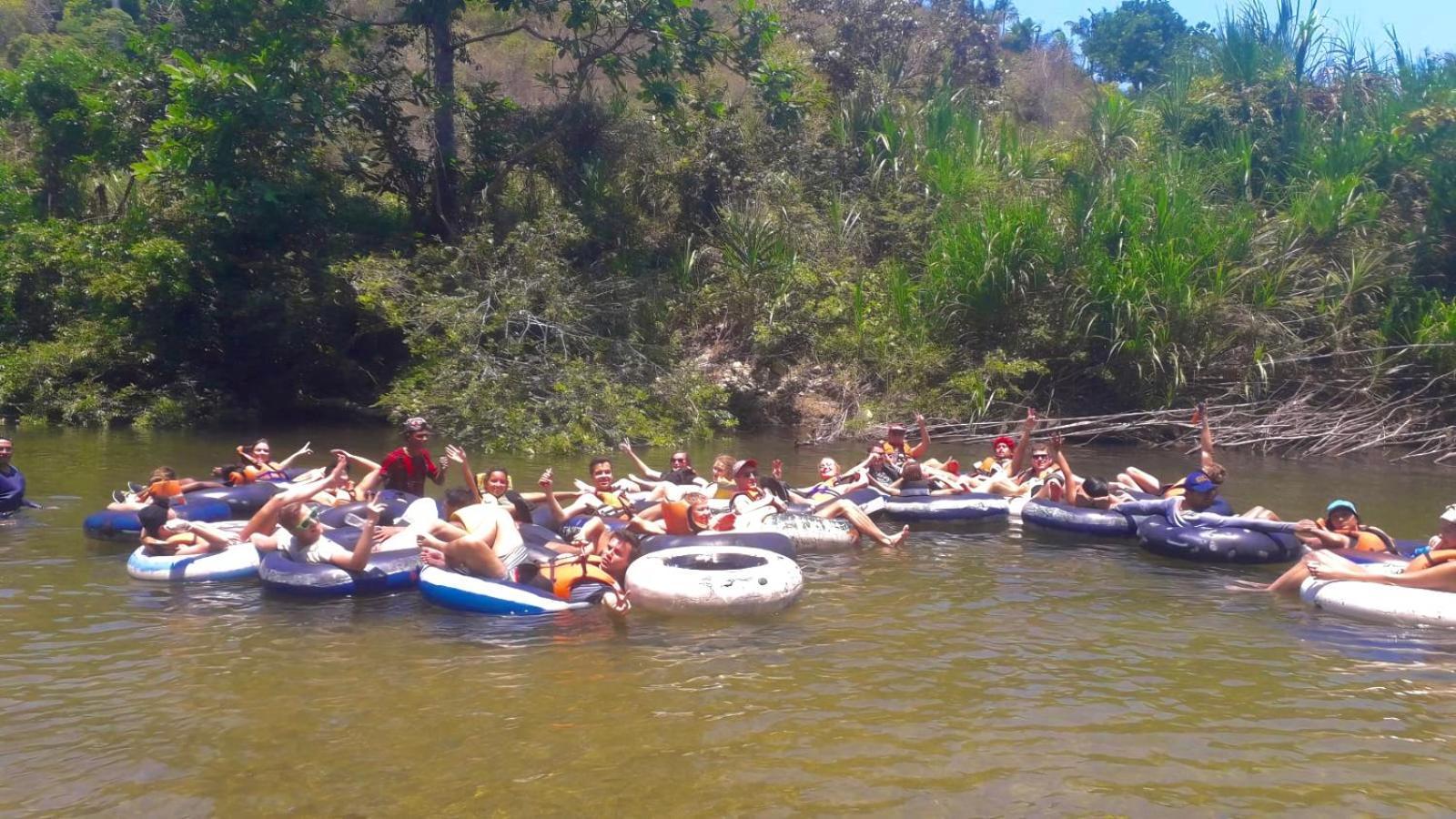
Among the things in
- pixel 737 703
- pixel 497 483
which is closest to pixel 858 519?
pixel 497 483

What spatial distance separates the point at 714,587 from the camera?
6996 mm

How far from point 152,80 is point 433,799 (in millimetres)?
16451

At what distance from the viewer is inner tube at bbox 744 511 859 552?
9281 mm

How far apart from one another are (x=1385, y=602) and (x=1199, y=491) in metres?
2.28

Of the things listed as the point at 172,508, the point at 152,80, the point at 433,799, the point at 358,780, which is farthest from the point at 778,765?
the point at 152,80

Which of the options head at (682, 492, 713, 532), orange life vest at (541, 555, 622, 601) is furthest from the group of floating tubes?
head at (682, 492, 713, 532)

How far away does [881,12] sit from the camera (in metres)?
24.8

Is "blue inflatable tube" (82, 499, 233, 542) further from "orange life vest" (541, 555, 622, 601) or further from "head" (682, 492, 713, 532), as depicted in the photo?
"head" (682, 492, 713, 532)

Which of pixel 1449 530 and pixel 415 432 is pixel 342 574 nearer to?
pixel 415 432

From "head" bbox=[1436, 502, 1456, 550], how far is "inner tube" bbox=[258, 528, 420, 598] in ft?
22.4

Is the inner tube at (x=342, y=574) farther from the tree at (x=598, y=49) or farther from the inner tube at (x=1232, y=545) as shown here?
the tree at (x=598, y=49)

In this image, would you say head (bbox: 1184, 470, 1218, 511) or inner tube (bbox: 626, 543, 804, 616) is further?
head (bbox: 1184, 470, 1218, 511)

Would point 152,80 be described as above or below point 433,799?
above

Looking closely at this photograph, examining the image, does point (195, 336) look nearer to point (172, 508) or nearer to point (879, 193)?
point (172, 508)
